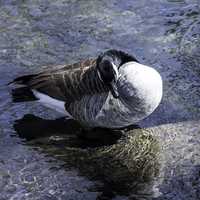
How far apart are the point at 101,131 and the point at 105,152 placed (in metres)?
0.50

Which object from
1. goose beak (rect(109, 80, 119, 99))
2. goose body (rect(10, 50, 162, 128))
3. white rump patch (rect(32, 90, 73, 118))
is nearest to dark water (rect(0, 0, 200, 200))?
white rump patch (rect(32, 90, 73, 118))

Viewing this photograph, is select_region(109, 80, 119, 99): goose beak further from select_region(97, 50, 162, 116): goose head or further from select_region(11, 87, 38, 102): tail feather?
select_region(11, 87, 38, 102): tail feather

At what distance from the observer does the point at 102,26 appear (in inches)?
295

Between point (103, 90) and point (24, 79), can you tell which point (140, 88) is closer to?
point (103, 90)

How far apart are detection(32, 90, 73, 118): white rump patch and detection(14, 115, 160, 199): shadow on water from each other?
150 millimetres

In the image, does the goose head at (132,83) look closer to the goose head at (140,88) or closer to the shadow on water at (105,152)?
the goose head at (140,88)

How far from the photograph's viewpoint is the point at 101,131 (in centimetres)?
591

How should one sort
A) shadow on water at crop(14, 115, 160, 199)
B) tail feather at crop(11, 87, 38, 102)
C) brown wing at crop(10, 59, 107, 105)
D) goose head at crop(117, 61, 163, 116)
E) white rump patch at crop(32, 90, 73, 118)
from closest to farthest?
1. shadow on water at crop(14, 115, 160, 199)
2. goose head at crop(117, 61, 163, 116)
3. brown wing at crop(10, 59, 107, 105)
4. white rump patch at crop(32, 90, 73, 118)
5. tail feather at crop(11, 87, 38, 102)

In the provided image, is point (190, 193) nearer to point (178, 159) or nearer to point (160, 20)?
point (178, 159)

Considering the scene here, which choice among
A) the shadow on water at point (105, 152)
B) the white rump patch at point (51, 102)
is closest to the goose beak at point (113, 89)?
the shadow on water at point (105, 152)

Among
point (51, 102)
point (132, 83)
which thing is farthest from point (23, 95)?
point (132, 83)

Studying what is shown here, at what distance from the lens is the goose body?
210 inches

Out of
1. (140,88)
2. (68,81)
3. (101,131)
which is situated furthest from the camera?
(101,131)

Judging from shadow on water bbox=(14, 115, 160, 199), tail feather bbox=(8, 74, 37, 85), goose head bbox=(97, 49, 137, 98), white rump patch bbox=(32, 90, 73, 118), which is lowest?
shadow on water bbox=(14, 115, 160, 199)
